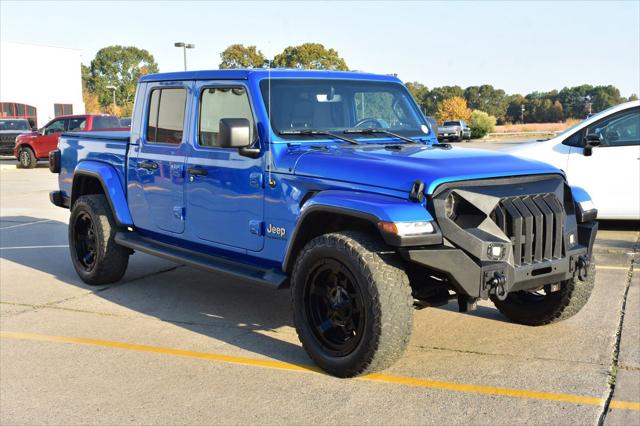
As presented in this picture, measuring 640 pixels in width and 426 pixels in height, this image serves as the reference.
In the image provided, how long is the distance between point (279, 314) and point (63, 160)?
336cm

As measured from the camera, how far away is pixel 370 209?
4301 millimetres

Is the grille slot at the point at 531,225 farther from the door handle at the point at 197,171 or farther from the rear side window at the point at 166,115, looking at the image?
the rear side window at the point at 166,115

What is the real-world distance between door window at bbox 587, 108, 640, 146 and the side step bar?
5.93 m

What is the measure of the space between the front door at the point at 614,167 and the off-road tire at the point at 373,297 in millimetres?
5735

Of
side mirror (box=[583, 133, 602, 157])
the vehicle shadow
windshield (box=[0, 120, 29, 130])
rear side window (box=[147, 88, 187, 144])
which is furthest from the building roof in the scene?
windshield (box=[0, 120, 29, 130])

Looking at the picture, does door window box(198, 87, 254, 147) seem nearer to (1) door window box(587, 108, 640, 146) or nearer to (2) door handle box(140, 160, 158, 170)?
(2) door handle box(140, 160, 158, 170)

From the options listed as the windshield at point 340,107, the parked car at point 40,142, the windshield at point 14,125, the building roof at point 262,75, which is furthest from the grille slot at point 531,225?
the windshield at point 14,125

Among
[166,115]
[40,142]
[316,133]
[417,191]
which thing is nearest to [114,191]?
[166,115]

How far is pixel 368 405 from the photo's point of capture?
165 inches

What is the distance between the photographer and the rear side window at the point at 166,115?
617cm

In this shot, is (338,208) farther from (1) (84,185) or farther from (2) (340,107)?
(1) (84,185)

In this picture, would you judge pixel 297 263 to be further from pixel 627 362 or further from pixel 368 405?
pixel 627 362

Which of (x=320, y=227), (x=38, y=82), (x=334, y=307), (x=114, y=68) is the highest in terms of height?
(x=114, y=68)

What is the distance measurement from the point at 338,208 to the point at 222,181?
142 centimetres
